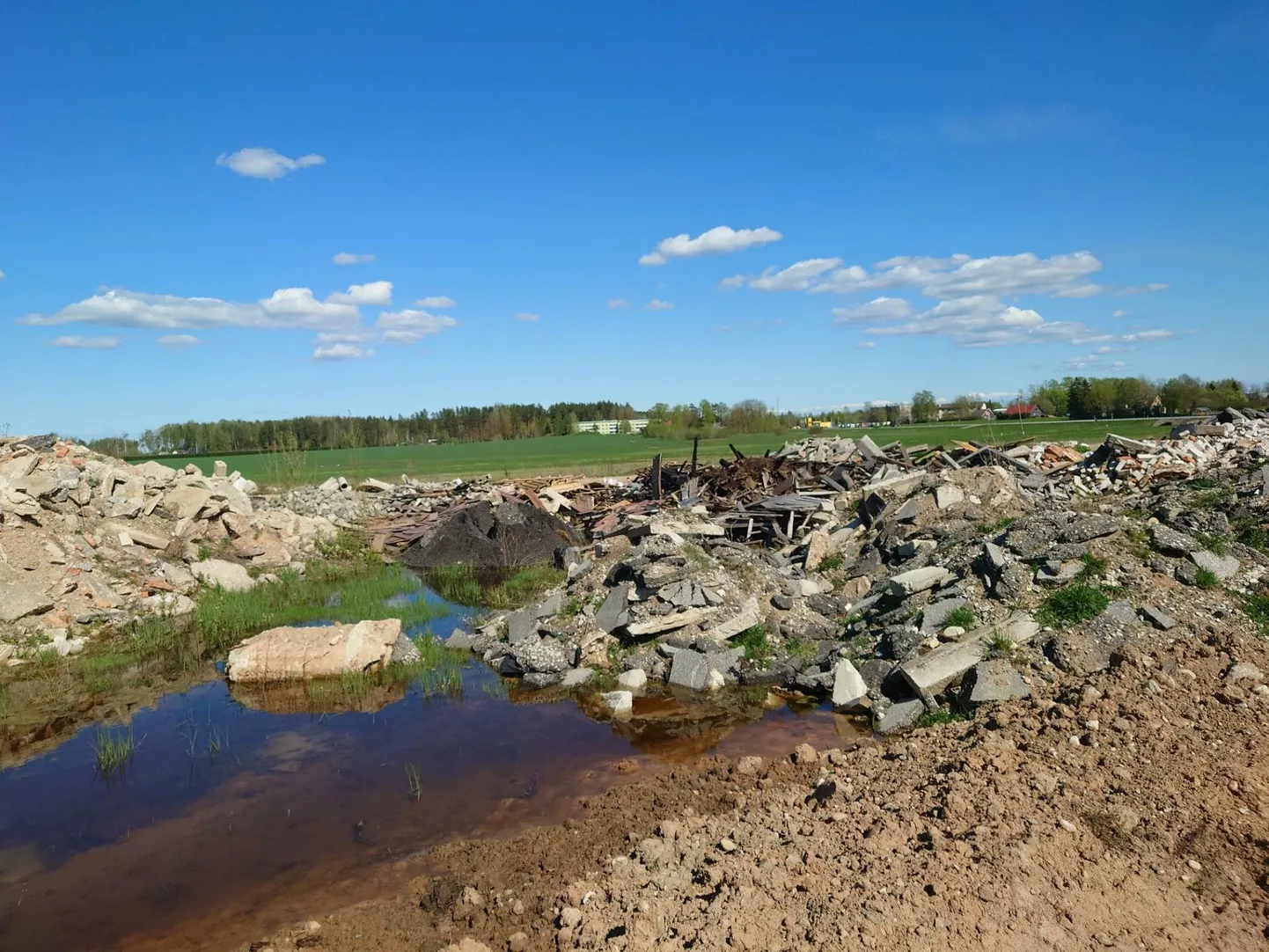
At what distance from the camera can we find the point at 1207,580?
9766 millimetres

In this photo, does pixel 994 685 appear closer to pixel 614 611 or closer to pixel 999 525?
pixel 999 525

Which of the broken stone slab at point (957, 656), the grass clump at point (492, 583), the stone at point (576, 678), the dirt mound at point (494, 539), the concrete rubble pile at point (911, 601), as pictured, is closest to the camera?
the broken stone slab at point (957, 656)

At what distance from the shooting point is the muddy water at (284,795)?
5.71 meters

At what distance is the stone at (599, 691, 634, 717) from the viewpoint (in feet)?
30.8

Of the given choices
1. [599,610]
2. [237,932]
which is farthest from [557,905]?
[599,610]

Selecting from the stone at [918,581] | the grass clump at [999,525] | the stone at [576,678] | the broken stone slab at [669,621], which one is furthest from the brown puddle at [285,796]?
the grass clump at [999,525]

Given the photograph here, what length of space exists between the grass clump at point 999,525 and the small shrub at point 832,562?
2.46 metres

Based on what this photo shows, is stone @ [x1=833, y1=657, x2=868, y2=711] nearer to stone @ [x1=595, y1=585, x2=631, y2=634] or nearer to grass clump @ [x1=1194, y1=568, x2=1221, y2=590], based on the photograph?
stone @ [x1=595, y1=585, x2=631, y2=634]

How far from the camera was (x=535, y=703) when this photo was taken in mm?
10000

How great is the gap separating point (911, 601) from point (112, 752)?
9.83m

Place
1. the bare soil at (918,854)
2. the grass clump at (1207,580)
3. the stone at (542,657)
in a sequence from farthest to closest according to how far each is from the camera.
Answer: the stone at (542,657)
the grass clump at (1207,580)
the bare soil at (918,854)

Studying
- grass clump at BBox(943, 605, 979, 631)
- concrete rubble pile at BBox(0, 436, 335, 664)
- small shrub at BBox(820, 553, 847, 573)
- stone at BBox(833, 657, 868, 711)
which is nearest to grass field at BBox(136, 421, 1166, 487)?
concrete rubble pile at BBox(0, 436, 335, 664)

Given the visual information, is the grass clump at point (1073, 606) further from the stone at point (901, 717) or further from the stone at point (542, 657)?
the stone at point (542, 657)

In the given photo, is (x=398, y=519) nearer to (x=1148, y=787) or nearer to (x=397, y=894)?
(x=397, y=894)
